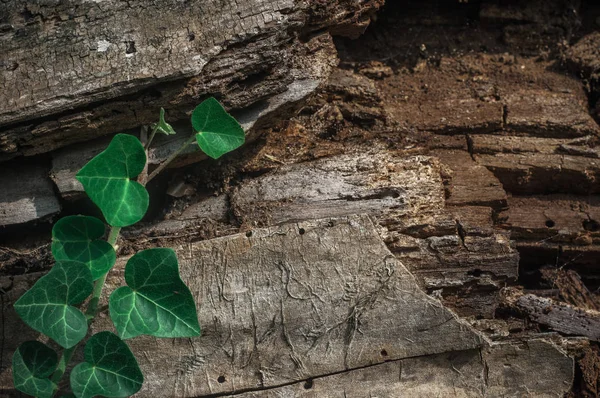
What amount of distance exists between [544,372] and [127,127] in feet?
5.19

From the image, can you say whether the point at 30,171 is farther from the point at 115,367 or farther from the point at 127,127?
the point at 115,367

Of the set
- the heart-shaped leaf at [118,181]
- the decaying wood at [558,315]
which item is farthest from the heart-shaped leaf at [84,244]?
the decaying wood at [558,315]

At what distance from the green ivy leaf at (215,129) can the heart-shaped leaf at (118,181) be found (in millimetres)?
195

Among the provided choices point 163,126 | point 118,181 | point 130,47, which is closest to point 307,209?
point 163,126

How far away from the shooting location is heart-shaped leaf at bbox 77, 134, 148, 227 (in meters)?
1.92

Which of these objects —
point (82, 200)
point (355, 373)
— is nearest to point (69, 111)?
point (82, 200)

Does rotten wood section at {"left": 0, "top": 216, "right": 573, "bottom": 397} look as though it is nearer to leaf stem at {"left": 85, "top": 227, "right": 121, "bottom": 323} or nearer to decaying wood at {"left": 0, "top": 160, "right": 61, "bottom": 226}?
leaf stem at {"left": 85, "top": 227, "right": 121, "bottom": 323}

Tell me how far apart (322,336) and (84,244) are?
79 cm

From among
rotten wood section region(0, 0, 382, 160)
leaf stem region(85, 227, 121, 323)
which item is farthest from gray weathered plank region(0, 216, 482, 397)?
rotten wood section region(0, 0, 382, 160)

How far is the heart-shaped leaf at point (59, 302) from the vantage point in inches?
75.4

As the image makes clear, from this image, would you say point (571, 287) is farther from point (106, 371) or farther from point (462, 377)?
point (106, 371)

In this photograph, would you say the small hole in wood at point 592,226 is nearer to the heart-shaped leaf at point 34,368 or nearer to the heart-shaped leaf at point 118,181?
the heart-shaped leaf at point 118,181

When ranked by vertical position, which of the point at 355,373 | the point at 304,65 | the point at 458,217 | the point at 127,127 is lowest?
the point at 355,373

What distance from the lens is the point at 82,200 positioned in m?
2.42
